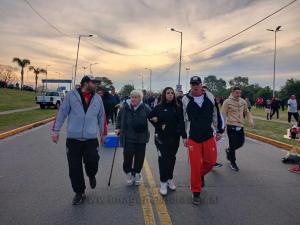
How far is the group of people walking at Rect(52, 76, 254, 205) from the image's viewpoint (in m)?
5.41

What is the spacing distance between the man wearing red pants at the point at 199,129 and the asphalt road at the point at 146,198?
516 millimetres

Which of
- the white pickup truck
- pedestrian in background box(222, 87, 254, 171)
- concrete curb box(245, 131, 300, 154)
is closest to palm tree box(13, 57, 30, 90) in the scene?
the white pickup truck

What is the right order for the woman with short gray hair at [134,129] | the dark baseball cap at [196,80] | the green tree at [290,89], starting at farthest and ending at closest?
1. the green tree at [290,89]
2. the woman with short gray hair at [134,129]
3. the dark baseball cap at [196,80]

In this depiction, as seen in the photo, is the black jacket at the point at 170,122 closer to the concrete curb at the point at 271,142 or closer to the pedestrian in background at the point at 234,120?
the pedestrian in background at the point at 234,120

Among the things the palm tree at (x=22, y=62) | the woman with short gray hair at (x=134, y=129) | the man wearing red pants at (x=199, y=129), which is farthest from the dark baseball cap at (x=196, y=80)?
the palm tree at (x=22, y=62)

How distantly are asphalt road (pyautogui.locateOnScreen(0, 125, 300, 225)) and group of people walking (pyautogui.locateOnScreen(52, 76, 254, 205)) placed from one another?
294 millimetres

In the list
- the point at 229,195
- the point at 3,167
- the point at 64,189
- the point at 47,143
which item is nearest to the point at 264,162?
the point at 229,195

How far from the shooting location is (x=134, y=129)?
20.7 feet

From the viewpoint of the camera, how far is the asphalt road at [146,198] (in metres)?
4.73

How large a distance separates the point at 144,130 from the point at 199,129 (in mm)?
1100

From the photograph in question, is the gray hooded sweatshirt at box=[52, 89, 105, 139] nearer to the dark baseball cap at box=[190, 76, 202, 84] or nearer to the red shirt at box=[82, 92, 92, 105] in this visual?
the red shirt at box=[82, 92, 92, 105]

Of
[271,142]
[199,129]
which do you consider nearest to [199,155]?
[199,129]

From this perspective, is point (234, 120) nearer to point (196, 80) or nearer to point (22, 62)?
point (196, 80)

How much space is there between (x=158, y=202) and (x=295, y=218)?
1848 mm
